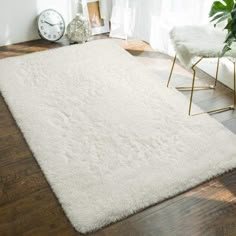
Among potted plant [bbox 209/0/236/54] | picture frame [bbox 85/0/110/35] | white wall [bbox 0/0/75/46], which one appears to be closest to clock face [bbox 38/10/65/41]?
white wall [bbox 0/0/75/46]

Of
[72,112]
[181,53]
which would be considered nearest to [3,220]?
[72,112]

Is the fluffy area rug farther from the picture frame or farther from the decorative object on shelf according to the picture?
the picture frame

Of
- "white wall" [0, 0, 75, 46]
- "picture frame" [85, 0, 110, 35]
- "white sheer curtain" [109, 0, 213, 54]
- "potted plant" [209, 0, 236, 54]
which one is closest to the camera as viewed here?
"potted plant" [209, 0, 236, 54]

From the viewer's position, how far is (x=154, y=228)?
5.52 feet

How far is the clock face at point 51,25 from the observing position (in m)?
3.33

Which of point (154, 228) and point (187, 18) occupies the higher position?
point (187, 18)

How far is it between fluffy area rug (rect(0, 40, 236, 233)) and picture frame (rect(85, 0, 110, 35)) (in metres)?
0.66

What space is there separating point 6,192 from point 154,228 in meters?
0.76

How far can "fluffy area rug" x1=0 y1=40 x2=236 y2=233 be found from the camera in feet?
6.04

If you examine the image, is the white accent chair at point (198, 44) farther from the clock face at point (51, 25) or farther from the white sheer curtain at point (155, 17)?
the clock face at point (51, 25)

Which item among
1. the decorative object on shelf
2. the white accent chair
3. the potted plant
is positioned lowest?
the decorative object on shelf

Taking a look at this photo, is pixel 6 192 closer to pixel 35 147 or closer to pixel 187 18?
pixel 35 147

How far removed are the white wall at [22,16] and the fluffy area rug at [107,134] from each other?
40 cm

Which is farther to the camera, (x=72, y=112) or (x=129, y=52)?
(x=129, y=52)
